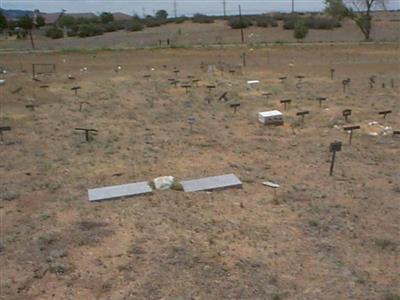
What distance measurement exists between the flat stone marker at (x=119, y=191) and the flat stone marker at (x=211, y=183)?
56 cm

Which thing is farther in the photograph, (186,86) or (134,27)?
(134,27)

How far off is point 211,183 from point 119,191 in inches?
50.9

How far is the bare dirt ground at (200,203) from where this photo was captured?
422 cm

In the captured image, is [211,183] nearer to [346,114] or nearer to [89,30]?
[346,114]

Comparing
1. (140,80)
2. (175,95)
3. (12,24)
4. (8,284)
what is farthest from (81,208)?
(12,24)

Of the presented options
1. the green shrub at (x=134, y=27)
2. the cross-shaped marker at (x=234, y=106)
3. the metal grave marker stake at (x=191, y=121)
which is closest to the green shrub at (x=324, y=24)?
the green shrub at (x=134, y=27)

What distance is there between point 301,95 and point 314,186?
6.51 meters

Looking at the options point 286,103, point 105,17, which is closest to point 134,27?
point 105,17

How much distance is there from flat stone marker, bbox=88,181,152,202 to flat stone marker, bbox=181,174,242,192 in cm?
56

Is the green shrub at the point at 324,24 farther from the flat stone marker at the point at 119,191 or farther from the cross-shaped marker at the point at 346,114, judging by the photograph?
the flat stone marker at the point at 119,191

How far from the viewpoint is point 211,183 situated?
6.30m

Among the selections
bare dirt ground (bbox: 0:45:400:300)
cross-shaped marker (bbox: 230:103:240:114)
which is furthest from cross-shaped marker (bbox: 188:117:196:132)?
cross-shaped marker (bbox: 230:103:240:114)

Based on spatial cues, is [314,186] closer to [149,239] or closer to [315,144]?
[315,144]

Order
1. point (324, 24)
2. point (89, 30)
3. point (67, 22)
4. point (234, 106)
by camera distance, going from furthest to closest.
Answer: point (67, 22)
point (89, 30)
point (324, 24)
point (234, 106)
